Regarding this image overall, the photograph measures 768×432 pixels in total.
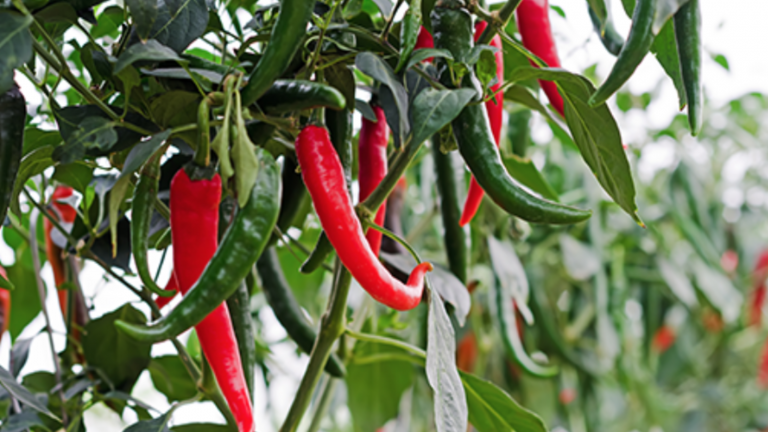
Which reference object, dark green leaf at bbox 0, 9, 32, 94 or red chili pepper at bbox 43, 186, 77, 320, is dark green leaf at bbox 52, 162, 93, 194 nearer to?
red chili pepper at bbox 43, 186, 77, 320

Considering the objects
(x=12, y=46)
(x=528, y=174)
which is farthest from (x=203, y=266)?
(x=528, y=174)

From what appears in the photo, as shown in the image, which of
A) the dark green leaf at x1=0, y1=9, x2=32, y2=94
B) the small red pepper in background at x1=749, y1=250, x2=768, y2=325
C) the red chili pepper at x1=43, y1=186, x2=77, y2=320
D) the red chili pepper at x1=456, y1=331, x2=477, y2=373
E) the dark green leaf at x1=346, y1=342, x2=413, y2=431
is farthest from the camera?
the small red pepper in background at x1=749, y1=250, x2=768, y2=325

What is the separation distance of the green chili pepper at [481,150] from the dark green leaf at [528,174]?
391 mm

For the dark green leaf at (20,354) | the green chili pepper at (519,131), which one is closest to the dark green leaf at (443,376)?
the dark green leaf at (20,354)

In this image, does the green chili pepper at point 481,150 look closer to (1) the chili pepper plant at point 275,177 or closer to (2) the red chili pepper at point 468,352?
(1) the chili pepper plant at point 275,177

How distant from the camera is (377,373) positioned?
973 millimetres

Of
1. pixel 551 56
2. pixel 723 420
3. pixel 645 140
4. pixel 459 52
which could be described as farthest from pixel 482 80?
pixel 723 420

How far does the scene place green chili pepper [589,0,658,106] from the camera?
38 cm

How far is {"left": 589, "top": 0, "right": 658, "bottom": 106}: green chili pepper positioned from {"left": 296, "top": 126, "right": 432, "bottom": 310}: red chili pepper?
166 mm

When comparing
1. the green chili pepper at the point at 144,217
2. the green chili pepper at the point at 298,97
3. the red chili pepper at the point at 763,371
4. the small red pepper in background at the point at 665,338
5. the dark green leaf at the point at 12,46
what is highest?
the dark green leaf at the point at 12,46

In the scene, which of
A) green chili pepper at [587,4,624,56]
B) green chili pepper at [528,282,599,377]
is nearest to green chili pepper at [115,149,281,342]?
green chili pepper at [587,4,624,56]

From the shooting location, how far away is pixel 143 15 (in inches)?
15.3

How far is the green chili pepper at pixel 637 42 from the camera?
14.8 inches

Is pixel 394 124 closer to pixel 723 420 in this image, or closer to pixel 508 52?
pixel 508 52
